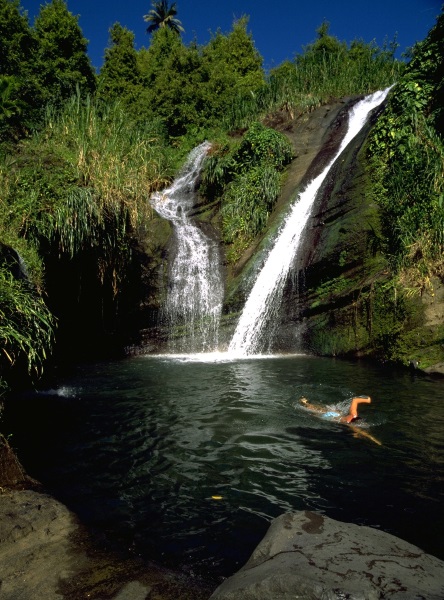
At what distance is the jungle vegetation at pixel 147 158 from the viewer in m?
8.45

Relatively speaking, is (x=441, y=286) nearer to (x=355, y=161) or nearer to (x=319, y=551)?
(x=355, y=161)

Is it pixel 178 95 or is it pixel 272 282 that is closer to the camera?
pixel 272 282

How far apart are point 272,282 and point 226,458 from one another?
7.33 m

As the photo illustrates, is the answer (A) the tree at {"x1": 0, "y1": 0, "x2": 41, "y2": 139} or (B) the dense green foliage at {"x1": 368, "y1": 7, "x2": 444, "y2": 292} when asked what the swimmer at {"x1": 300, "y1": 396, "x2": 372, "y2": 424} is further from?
(A) the tree at {"x1": 0, "y1": 0, "x2": 41, "y2": 139}

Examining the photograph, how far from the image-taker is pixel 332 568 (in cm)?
227

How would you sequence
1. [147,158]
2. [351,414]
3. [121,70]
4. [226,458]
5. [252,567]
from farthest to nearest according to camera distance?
[121,70] → [147,158] → [351,414] → [226,458] → [252,567]

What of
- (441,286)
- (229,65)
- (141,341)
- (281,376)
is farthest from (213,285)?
(229,65)

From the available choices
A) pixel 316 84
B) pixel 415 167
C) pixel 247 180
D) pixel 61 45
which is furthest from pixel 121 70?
pixel 415 167

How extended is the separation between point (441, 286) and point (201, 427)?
223 inches

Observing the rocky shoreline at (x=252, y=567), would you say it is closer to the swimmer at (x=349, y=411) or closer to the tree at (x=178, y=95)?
the swimmer at (x=349, y=411)

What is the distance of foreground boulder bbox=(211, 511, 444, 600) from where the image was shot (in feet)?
6.81

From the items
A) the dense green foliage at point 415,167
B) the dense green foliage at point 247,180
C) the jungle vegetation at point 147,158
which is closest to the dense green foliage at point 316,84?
the jungle vegetation at point 147,158

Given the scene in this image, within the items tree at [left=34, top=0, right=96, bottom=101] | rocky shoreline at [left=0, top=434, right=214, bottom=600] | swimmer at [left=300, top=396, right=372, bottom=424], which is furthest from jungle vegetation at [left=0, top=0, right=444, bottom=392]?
swimmer at [left=300, top=396, right=372, bottom=424]

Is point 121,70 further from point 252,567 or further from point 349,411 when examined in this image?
point 252,567
